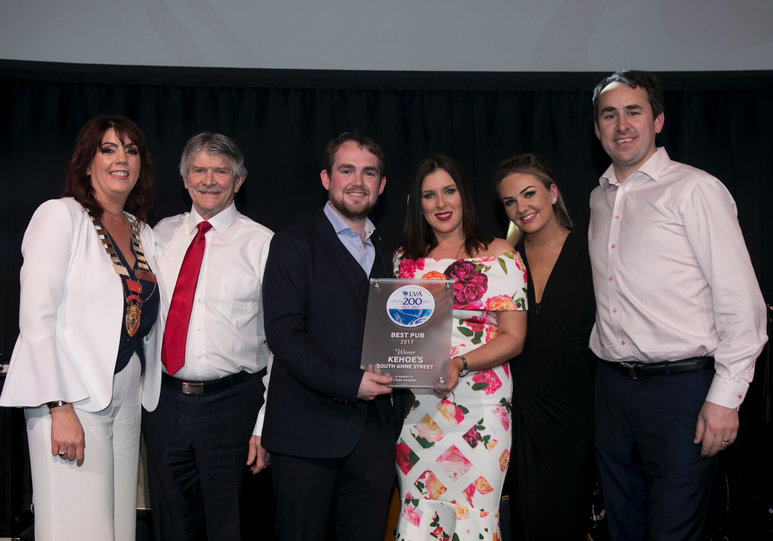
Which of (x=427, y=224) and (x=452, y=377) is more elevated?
(x=427, y=224)

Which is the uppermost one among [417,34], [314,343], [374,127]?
[417,34]

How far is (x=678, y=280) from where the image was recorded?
208cm

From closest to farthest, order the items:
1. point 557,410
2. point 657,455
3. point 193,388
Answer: point 657,455 → point 193,388 → point 557,410

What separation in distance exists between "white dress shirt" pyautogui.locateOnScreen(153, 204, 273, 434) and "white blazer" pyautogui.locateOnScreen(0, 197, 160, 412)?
324 millimetres

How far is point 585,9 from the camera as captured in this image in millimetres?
3689

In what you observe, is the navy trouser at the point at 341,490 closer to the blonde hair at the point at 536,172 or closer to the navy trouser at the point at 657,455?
the navy trouser at the point at 657,455

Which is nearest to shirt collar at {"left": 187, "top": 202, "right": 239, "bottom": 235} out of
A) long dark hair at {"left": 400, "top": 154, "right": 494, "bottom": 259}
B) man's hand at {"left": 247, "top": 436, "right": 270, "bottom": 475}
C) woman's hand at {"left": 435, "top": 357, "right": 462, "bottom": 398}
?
long dark hair at {"left": 400, "top": 154, "right": 494, "bottom": 259}

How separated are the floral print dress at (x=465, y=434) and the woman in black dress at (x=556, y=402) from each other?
19 centimetres

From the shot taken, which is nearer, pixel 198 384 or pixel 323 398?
pixel 323 398

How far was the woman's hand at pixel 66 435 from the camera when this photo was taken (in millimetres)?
1815

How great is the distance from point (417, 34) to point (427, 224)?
5.73ft

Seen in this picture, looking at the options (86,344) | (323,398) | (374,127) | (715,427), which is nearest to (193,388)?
(86,344)

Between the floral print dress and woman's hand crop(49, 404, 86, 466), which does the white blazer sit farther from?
the floral print dress

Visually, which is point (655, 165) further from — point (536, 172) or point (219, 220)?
point (219, 220)
